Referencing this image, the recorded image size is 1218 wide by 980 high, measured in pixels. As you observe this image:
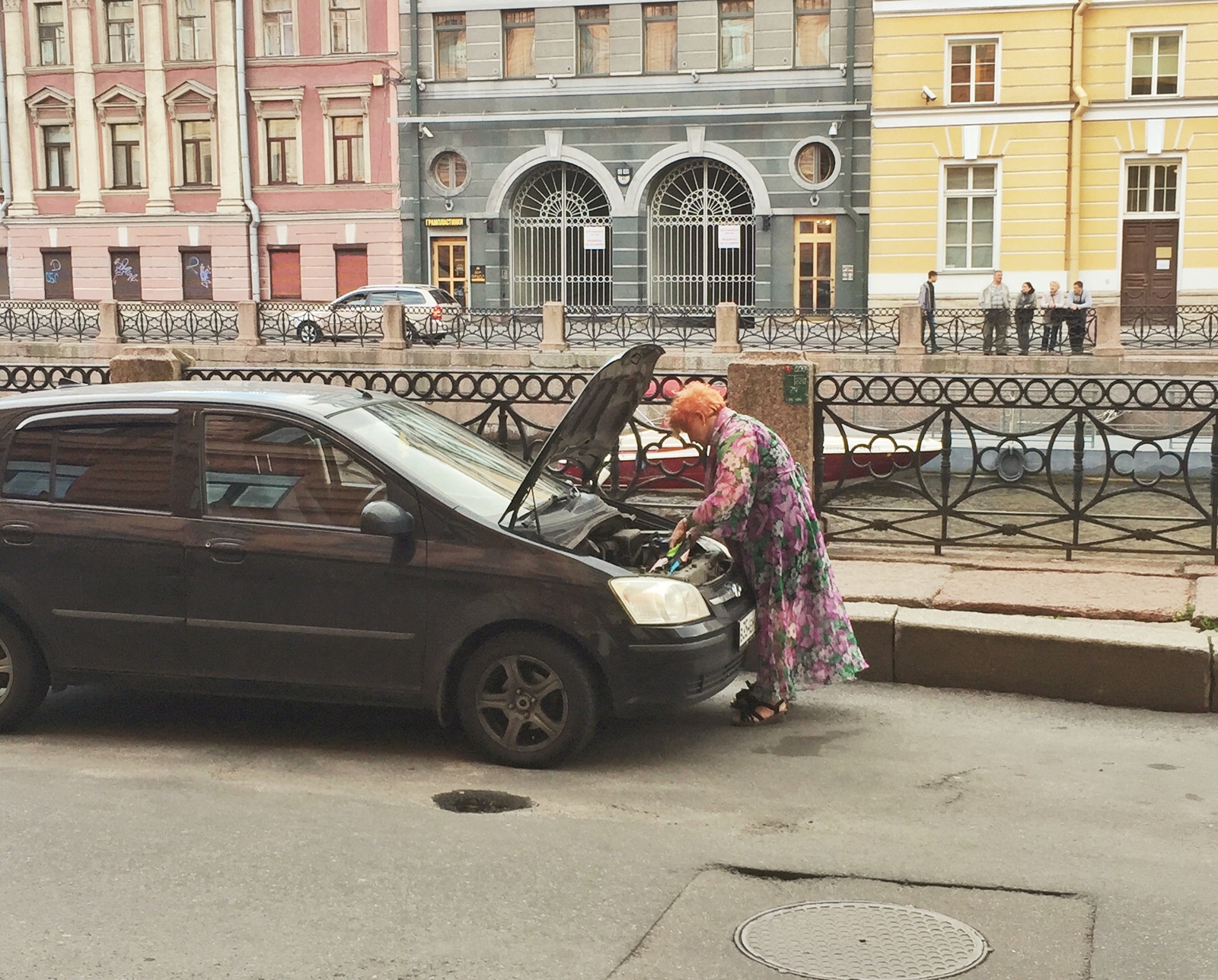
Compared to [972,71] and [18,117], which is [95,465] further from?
[18,117]

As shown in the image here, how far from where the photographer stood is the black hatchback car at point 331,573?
Result: 5.94 metres

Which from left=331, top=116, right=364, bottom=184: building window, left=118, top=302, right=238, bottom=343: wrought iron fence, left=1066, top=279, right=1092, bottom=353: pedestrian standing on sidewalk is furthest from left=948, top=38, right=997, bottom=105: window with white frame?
left=118, top=302, right=238, bottom=343: wrought iron fence

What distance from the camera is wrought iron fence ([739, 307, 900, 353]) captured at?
28781 mm

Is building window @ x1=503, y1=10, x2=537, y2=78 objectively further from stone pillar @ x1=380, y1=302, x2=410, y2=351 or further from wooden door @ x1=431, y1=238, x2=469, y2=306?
stone pillar @ x1=380, y1=302, x2=410, y2=351

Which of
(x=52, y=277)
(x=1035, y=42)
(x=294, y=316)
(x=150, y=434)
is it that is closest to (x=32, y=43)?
(x=52, y=277)

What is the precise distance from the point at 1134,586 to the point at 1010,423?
16.1 m

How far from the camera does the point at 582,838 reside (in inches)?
204

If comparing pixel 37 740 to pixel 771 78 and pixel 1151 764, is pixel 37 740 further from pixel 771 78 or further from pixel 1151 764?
pixel 771 78

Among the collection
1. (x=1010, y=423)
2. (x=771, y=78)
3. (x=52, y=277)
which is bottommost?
(x=1010, y=423)

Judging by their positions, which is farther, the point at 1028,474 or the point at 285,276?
the point at 285,276

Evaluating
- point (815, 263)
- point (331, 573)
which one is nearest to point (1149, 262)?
point (815, 263)

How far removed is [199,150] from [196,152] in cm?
9

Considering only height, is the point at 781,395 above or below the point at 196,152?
below

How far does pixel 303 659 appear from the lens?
242 inches
